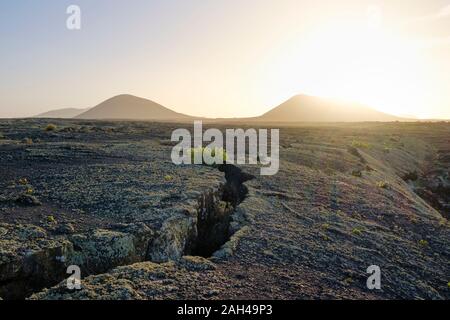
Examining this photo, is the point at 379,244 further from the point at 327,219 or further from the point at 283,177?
the point at 283,177

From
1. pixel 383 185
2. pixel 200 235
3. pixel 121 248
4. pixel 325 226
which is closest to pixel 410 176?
pixel 383 185

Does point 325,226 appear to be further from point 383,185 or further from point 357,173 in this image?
point 357,173

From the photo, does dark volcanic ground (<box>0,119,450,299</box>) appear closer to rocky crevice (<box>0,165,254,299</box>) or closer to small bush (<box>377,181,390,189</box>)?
rocky crevice (<box>0,165,254,299</box>)

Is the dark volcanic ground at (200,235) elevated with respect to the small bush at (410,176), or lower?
elevated

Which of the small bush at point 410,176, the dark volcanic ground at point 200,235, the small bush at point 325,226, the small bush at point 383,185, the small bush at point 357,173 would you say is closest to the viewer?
the dark volcanic ground at point 200,235

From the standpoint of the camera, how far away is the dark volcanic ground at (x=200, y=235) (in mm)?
8195

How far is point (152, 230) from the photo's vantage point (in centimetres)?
1015

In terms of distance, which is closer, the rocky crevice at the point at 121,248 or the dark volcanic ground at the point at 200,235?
the rocky crevice at the point at 121,248

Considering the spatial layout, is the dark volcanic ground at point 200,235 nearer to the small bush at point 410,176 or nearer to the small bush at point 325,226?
the small bush at point 325,226

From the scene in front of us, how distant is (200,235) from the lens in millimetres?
11953

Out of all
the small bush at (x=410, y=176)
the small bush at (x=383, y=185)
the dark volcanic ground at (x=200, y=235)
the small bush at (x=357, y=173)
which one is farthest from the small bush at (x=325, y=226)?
the small bush at (x=410, y=176)

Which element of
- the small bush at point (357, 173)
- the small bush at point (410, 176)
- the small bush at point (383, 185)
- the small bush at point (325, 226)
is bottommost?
the small bush at point (410, 176)

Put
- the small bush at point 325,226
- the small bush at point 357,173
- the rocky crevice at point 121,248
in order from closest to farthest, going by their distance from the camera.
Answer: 1. the rocky crevice at point 121,248
2. the small bush at point 325,226
3. the small bush at point 357,173
